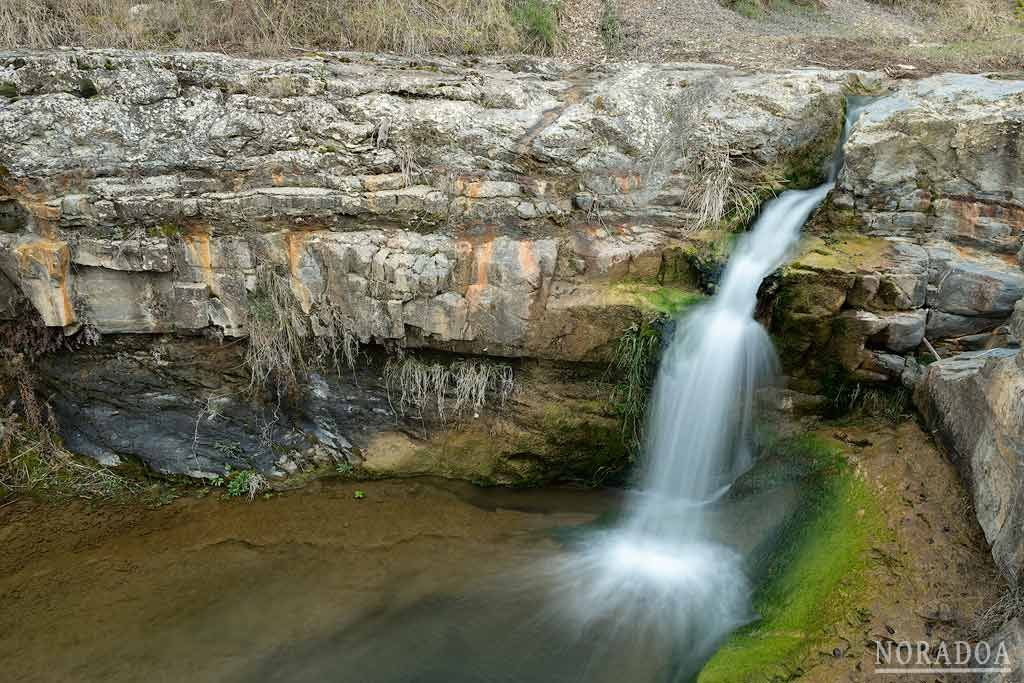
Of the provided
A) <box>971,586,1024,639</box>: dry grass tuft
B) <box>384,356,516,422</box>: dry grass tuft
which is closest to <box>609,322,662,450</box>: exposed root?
<box>384,356,516,422</box>: dry grass tuft

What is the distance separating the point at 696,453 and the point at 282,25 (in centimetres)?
590

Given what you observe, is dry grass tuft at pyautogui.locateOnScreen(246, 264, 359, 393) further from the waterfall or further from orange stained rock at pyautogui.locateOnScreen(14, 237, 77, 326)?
the waterfall

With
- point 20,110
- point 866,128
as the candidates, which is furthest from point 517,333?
point 20,110

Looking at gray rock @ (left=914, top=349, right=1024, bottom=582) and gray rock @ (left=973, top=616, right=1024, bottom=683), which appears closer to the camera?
gray rock @ (left=973, top=616, right=1024, bottom=683)

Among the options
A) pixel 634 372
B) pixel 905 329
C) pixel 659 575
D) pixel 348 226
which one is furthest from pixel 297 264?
pixel 905 329

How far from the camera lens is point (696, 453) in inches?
218

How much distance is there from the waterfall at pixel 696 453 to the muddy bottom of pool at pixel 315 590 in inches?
10.5

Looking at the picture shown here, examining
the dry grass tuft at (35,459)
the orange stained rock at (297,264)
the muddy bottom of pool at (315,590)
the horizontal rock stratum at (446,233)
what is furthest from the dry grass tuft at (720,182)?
the dry grass tuft at (35,459)

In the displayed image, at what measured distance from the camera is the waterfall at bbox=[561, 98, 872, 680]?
485 centimetres

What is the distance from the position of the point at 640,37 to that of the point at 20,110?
21.2ft

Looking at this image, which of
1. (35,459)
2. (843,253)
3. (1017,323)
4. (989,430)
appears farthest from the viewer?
(35,459)

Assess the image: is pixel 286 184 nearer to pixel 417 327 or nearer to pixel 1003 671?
pixel 417 327

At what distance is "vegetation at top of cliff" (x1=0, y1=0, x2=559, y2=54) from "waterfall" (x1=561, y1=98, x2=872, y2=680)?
3.57 meters

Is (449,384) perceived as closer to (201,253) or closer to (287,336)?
(287,336)
